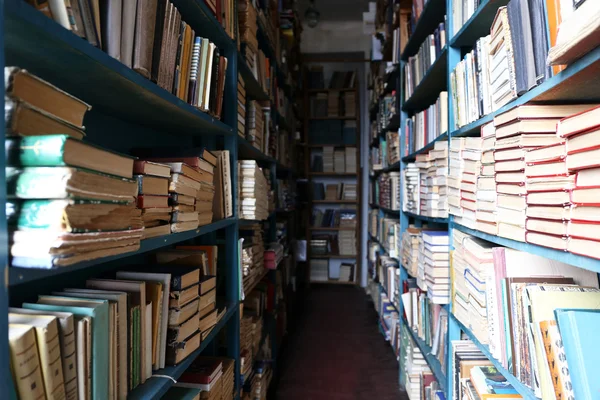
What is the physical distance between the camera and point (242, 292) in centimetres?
174

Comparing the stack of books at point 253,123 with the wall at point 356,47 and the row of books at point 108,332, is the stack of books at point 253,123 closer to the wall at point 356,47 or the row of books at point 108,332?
the row of books at point 108,332

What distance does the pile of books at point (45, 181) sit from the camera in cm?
55

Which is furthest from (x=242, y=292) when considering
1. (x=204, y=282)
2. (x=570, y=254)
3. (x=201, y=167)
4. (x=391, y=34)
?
(x=391, y=34)

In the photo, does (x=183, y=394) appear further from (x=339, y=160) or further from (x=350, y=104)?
(x=350, y=104)

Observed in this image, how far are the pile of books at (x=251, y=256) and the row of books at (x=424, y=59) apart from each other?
4.38 feet

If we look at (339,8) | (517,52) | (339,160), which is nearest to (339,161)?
(339,160)

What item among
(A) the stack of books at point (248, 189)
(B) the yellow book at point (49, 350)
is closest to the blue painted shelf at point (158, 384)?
(B) the yellow book at point (49, 350)

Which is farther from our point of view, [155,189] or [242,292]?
[242,292]

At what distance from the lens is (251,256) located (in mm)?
2072

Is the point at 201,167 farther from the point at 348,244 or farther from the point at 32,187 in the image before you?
the point at 348,244

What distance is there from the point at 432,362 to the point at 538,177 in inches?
53.9

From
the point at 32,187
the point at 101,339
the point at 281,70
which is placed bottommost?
the point at 101,339

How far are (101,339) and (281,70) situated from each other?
2902mm

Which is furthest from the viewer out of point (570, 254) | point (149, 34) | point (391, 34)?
point (391, 34)
